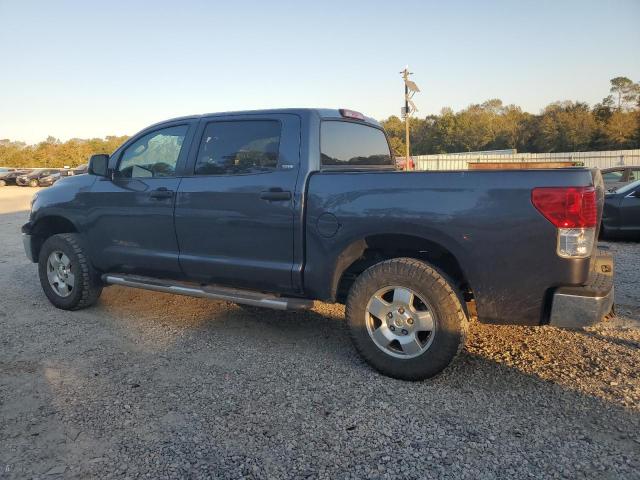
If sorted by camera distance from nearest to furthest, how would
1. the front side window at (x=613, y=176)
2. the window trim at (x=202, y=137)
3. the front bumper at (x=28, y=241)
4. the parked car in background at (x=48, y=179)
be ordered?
the window trim at (x=202, y=137) < the front bumper at (x=28, y=241) < the front side window at (x=613, y=176) < the parked car in background at (x=48, y=179)

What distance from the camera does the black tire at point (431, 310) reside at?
3137mm

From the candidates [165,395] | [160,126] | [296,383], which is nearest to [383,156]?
[160,126]

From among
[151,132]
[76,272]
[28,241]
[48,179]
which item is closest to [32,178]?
[48,179]

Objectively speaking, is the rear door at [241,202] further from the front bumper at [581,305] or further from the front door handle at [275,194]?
the front bumper at [581,305]

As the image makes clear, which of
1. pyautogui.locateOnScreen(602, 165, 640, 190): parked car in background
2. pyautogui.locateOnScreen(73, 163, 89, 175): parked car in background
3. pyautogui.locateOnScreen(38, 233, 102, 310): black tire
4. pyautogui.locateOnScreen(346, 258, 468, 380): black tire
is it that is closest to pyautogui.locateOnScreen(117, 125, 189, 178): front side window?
pyautogui.locateOnScreen(73, 163, 89, 175): parked car in background

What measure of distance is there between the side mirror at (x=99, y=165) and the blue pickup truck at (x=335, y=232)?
0.05ft

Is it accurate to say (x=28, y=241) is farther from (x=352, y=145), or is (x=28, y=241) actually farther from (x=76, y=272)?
(x=352, y=145)

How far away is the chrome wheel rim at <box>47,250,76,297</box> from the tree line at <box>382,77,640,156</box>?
41.3m

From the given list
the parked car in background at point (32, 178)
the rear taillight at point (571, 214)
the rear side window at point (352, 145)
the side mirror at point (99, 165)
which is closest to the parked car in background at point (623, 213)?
the rear side window at point (352, 145)

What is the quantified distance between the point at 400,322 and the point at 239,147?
6.34ft

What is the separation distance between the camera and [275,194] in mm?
3650

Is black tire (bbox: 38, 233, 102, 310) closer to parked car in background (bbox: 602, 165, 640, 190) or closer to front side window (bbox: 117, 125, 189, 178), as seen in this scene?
front side window (bbox: 117, 125, 189, 178)

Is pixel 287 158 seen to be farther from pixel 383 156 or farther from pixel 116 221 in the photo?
pixel 116 221

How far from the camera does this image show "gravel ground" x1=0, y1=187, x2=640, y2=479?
2441 mm
